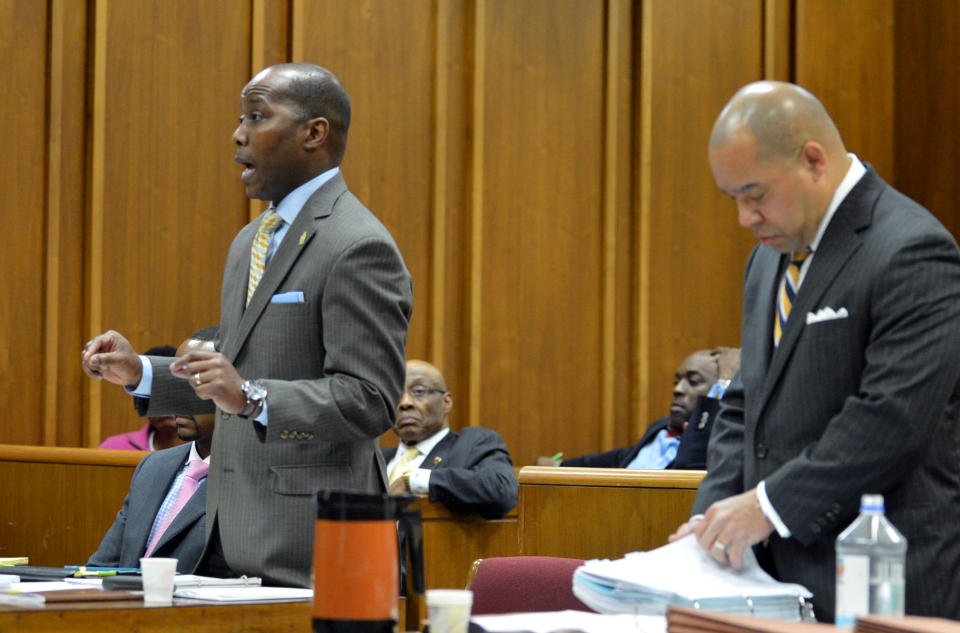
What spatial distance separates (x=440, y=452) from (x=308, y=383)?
9.95ft

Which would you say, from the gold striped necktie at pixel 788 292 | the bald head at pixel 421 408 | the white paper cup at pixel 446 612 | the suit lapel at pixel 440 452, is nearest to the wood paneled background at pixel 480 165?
the bald head at pixel 421 408

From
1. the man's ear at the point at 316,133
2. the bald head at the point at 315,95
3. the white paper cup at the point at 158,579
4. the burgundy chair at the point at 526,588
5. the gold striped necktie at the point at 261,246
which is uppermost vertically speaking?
the bald head at the point at 315,95

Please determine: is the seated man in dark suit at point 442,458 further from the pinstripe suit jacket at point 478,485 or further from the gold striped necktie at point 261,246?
the gold striped necktie at point 261,246

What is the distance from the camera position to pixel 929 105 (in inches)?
290

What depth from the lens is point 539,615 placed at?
2.00 m

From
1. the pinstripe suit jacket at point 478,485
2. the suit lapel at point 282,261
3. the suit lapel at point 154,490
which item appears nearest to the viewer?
the suit lapel at point 282,261

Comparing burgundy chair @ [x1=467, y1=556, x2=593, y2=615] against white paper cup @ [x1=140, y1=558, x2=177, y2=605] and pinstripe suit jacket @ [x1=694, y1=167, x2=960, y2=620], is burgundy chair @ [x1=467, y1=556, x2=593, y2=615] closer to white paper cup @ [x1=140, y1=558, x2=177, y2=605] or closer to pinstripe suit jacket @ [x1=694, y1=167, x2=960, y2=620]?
pinstripe suit jacket @ [x1=694, y1=167, x2=960, y2=620]

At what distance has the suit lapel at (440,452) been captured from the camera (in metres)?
5.43

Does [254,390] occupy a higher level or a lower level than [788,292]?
lower

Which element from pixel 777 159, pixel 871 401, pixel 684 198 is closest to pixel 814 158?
pixel 777 159

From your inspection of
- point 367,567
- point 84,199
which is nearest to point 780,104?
point 367,567

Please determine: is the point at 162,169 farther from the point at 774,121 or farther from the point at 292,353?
the point at 774,121

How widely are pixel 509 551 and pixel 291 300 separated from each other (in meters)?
2.54

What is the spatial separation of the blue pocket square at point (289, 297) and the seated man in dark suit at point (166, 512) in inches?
35.3
